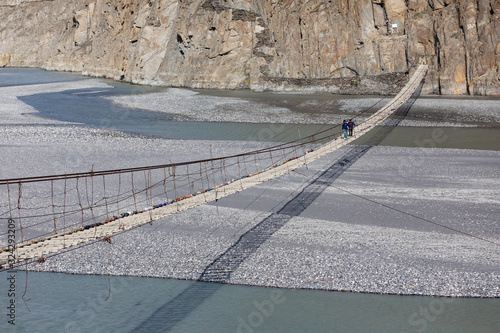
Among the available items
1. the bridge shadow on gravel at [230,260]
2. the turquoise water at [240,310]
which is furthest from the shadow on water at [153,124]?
the turquoise water at [240,310]

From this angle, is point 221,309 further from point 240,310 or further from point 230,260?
point 230,260

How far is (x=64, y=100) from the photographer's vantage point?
47.4 metres

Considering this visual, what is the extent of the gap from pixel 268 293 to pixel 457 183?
1057 centimetres

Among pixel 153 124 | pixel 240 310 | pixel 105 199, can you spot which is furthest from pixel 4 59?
pixel 240 310

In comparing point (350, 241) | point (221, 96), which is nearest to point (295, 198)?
point (350, 241)

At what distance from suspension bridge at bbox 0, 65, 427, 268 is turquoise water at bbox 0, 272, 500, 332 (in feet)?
3.57

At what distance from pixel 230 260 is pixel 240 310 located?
2.22m

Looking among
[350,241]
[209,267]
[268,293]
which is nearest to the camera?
[268,293]

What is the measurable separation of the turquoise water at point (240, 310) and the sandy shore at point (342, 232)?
0.40 m

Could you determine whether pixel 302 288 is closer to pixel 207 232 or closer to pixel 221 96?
pixel 207 232

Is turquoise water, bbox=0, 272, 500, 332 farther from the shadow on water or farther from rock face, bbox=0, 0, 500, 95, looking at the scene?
rock face, bbox=0, 0, 500, 95

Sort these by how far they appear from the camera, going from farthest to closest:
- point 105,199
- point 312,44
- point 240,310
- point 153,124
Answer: point 312,44, point 153,124, point 105,199, point 240,310

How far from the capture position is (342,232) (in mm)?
15562

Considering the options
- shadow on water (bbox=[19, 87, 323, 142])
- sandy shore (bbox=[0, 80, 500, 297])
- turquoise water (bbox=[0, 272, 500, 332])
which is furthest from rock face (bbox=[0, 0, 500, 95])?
turquoise water (bbox=[0, 272, 500, 332])
